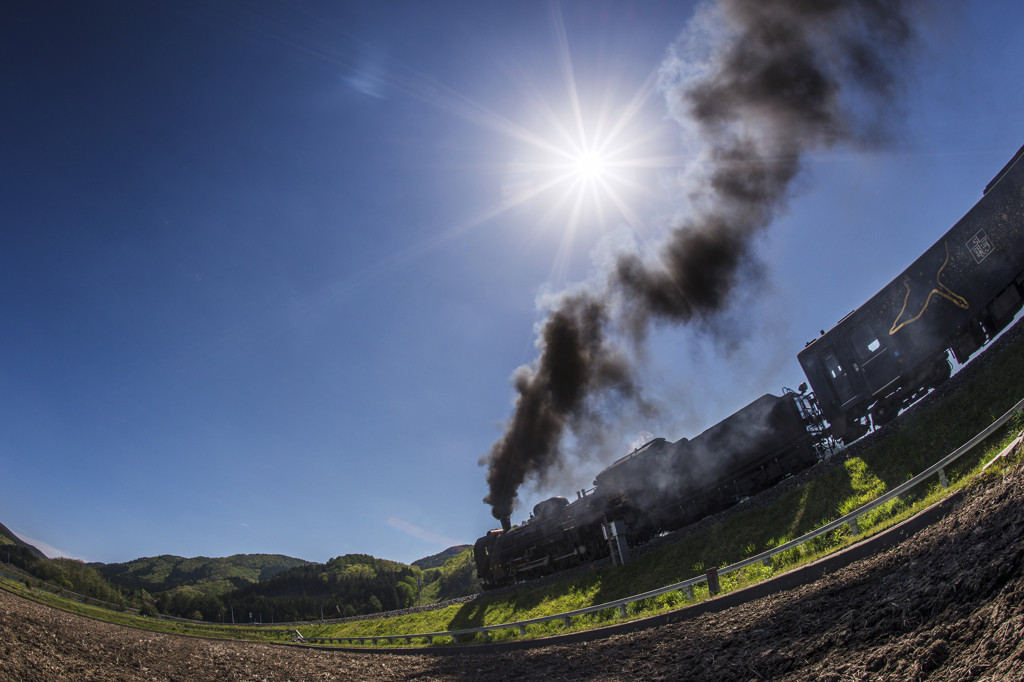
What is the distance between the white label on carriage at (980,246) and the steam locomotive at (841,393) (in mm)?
24

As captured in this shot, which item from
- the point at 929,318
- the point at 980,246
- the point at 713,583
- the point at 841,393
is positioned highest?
the point at 980,246

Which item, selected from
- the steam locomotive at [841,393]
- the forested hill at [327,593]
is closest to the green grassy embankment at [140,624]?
the steam locomotive at [841,393]

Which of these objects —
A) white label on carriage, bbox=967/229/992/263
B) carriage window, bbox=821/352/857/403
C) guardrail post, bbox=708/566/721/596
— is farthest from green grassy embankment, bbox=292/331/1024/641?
white label on carriage, bbox=967/229/992/263

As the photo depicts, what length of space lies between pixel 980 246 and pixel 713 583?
1337 cm

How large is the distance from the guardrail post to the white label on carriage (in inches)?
507

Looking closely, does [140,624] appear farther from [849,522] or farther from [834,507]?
[849,522]

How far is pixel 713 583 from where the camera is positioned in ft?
33.4

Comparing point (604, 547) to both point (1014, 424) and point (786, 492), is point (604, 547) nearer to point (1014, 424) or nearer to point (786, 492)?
point (786, 492)

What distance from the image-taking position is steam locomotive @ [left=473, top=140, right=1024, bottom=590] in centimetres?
1312

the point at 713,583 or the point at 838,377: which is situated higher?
the point at 838,377

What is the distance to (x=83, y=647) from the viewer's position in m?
10.8

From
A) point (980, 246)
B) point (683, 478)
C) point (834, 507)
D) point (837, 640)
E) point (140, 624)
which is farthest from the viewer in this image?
point (140, 624)

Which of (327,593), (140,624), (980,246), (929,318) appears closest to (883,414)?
(929,318)

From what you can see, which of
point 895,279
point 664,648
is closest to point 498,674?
point 664,648
